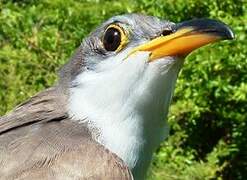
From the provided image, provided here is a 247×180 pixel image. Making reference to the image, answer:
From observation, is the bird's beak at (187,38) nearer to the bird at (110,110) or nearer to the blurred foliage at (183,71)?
the bird at (110,110)

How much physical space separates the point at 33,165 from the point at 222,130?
14.8 feet

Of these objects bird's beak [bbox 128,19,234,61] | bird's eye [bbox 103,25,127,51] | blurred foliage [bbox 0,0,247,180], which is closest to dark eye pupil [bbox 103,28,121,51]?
bird's eye [bbox 103,25,127,51]

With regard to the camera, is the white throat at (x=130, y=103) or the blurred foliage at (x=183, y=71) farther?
the blurred foliage at (x=183, y=71)

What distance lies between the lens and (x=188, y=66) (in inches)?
305

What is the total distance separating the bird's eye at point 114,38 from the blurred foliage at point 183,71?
2922 millimetres

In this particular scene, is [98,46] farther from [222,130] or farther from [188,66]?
[222,130]

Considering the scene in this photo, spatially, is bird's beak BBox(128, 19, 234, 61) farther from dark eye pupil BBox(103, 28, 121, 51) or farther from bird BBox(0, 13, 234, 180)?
dark eye pupil BBox(103, 28, 121, 51)

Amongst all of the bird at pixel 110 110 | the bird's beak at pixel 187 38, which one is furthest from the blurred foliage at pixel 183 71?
the bird's beak at pixel 187 38

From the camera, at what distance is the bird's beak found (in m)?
3.99

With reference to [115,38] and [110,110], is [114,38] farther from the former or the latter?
[110,110]

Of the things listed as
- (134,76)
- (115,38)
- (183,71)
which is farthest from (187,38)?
(183,71)

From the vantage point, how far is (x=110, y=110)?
4.16 m

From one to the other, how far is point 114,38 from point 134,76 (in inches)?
10.8

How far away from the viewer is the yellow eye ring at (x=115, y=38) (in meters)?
4.28
